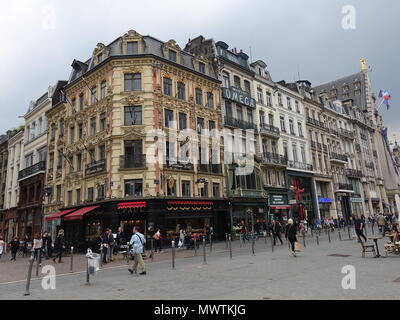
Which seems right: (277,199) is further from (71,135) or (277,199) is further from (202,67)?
(71,135)

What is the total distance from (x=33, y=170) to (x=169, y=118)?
1903 cm

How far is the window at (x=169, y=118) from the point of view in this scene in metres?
26.6

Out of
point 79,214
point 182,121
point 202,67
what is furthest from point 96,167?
point 202,67

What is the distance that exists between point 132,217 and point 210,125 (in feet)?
37.7

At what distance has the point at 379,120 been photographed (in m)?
70.0

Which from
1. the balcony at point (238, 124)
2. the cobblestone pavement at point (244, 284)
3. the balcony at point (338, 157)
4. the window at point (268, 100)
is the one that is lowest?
the cobblestone pavement at point (244, 284)

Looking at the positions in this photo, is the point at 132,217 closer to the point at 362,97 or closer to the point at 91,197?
the point at 91,197

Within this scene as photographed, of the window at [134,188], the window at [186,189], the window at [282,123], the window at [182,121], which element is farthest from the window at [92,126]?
the window at [282,123]

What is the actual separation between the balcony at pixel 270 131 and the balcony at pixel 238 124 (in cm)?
132

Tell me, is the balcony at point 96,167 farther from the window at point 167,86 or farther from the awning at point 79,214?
the window at point 167,86

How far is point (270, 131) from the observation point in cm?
3612

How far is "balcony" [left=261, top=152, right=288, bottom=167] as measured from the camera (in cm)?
3443

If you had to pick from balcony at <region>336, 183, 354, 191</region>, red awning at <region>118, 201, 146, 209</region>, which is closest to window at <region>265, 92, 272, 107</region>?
balcony at <region>336, 183, 354, 191</region>
